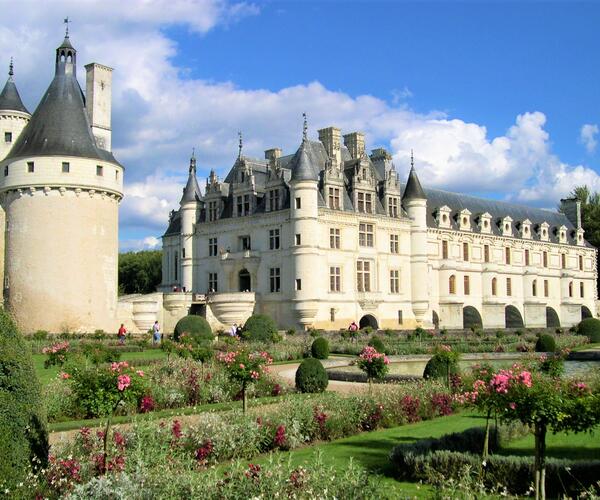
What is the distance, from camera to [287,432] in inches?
413

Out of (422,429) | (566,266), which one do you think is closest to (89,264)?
(422,429)

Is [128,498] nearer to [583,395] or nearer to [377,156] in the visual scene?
[583,395]

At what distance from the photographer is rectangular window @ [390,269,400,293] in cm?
3996

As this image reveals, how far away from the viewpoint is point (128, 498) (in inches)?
246

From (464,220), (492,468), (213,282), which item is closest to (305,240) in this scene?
(213,282)

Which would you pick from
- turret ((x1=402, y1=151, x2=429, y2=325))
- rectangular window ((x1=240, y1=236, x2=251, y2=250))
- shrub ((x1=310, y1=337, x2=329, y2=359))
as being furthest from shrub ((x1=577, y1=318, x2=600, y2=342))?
rectangular window ((x1=240, y1=236, x2=251, y2=250))

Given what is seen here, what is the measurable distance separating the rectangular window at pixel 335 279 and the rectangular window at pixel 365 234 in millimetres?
2206

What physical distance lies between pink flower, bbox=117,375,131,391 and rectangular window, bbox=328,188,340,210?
2838 centimetres

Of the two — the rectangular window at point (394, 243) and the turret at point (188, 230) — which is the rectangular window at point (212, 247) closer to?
the turret at point (188, 230)

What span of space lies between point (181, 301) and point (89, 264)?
6.16m

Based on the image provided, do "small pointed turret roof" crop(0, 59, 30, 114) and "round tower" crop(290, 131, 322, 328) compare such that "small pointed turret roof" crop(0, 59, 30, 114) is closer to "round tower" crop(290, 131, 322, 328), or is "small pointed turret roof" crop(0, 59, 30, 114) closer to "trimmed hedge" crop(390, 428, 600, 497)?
"round tower" crop(290, 131, 322, 328)

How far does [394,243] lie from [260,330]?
14200 millimetres

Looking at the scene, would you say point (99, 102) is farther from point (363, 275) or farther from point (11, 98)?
point (363, 275)

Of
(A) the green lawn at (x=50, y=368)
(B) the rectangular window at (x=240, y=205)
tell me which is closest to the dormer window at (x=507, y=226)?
(B) the rectangular window at (x=240, y=205)
